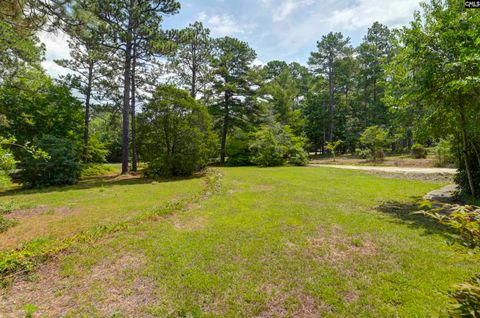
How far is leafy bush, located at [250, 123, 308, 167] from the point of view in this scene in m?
18.0

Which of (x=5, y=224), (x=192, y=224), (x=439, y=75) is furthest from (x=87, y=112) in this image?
(x=439, y=75)

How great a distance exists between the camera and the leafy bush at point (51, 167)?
10.3 metres

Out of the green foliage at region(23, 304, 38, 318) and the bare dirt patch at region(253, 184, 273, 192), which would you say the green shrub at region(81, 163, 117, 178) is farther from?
the green foliage at region(23, 304, 38, 318)

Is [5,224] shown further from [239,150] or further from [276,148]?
[239,150]

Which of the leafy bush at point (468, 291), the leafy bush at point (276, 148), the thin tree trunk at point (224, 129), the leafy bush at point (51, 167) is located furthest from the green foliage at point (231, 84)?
the leafy bush at point (468, 291)

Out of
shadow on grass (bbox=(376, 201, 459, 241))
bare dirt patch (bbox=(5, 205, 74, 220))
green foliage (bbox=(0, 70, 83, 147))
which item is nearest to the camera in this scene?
shadow on grass (bbox=(376, 201, 459, 241))

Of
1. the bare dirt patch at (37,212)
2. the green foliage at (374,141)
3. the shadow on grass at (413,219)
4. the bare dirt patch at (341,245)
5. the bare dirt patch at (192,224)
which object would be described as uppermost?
the green foliage at (374,141)

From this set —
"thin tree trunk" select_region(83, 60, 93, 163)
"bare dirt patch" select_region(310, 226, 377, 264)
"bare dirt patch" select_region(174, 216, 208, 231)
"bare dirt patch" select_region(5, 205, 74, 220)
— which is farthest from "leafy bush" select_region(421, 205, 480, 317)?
"thin tree trunk" select_region(83, 60, 93, 163)

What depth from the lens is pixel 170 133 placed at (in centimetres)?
1263

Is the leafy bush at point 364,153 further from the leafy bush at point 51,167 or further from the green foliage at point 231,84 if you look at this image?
the leafy bush at point 51,167

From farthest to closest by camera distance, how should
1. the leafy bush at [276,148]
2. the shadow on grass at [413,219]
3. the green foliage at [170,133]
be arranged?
the leafy bush at [276,148]
the green foliage at [170,133]
the shadow on grass at [413,219]

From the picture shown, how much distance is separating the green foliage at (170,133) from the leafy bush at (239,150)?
7.33m

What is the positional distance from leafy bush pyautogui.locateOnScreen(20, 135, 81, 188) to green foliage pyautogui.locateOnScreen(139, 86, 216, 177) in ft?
11.0

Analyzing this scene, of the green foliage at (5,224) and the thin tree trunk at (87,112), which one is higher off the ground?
the thin tree trunk at (87,112)
